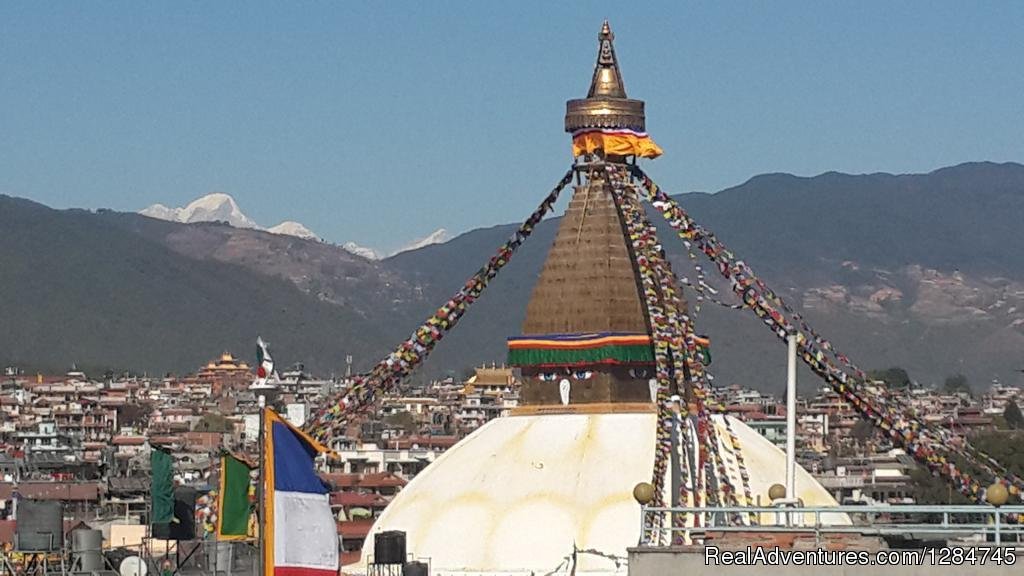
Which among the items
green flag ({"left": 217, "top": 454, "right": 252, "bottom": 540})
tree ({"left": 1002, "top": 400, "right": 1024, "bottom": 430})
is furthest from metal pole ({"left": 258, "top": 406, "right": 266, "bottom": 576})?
tree ({"left": 1002, "top": 400, "right": 1024, "bottom": 430})

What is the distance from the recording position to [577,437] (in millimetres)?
45469

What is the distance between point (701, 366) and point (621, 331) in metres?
1.40

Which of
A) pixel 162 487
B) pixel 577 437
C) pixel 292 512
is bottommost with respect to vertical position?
pixel 292 512

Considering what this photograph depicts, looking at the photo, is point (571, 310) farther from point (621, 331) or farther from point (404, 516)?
point (404, 516)

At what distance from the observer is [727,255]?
4569cm

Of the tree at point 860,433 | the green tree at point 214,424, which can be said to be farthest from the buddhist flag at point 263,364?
the green tree at point 214,424

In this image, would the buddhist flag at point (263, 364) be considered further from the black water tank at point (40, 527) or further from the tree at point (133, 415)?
the tree at point (133, 415)

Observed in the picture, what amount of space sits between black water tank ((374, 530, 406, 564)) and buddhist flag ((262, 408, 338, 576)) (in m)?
14.0

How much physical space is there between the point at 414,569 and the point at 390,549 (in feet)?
3.00

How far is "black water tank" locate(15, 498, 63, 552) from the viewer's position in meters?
47.2

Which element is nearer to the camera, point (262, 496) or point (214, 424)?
point (262, 496)

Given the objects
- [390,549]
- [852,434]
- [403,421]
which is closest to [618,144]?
[390,549]

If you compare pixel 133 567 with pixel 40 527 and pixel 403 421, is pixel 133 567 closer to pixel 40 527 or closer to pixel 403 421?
pixel 40 527

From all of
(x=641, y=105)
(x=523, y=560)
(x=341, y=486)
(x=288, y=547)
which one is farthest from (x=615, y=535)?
(x=341, y=486)
